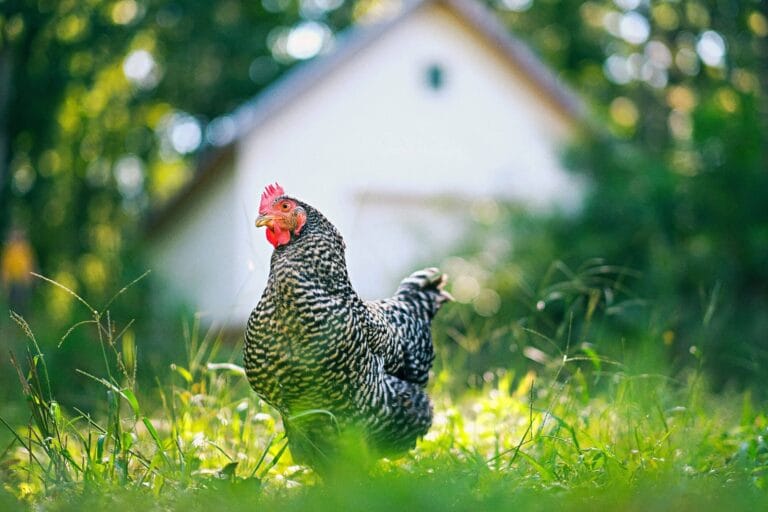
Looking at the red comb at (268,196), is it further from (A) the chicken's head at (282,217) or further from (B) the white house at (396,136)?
(B) the white house at (396,136)

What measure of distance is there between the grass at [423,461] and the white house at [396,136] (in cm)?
873

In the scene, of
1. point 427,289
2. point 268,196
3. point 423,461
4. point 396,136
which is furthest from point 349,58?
point 423,461

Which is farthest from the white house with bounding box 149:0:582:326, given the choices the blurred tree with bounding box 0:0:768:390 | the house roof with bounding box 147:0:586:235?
the blurred tree with bounding box 0:0:768:390

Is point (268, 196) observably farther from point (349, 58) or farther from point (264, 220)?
point (349, 58)

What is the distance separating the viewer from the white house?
1405 centimetres

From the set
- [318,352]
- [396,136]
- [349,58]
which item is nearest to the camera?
[318,352]

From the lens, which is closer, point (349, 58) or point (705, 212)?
point (705, 212)

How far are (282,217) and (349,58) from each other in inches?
442

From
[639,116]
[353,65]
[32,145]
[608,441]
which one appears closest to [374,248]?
[353,65]

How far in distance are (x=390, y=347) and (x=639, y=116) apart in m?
21.8

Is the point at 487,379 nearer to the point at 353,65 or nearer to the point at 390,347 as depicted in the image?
the point at 390,347

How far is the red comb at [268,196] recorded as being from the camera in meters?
3.84

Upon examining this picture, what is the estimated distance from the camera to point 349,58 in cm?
1465

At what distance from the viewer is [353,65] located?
14859 mm
